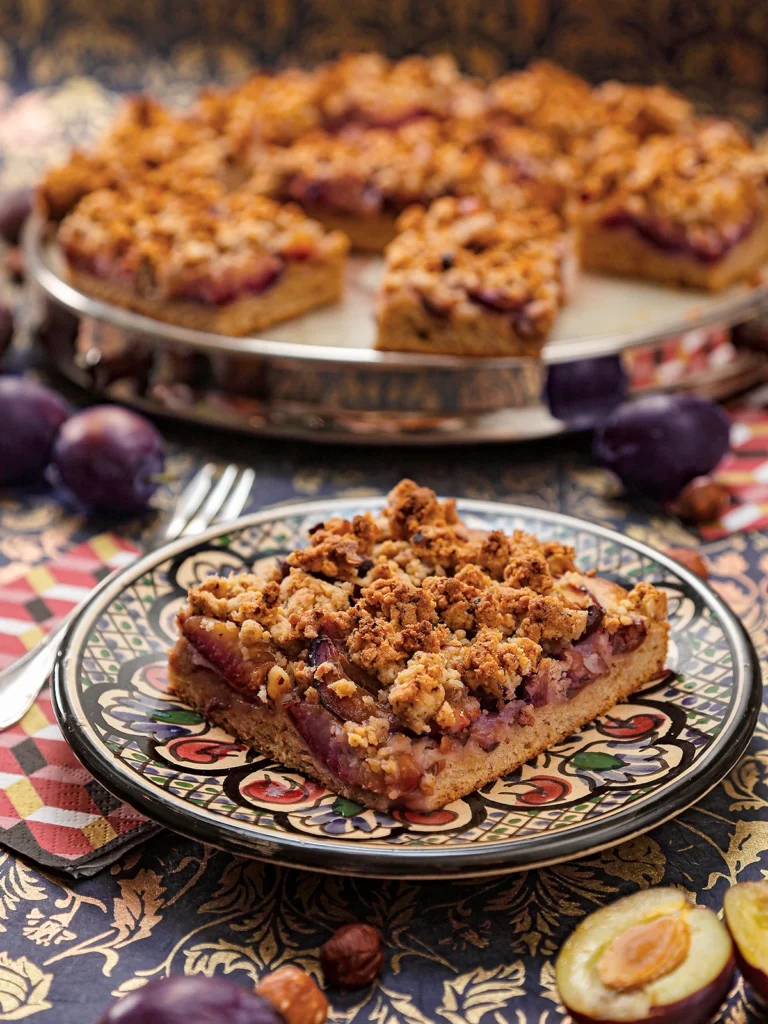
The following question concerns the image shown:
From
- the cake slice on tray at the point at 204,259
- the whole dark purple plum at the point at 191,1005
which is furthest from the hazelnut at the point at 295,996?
the cake slice on tray at the point at 204,259

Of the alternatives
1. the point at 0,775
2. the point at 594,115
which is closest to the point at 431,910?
the point at 0,775

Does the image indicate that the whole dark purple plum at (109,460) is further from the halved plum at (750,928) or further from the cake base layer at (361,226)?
the halved plum at (750,928)

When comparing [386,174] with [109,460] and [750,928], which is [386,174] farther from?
[750,928]

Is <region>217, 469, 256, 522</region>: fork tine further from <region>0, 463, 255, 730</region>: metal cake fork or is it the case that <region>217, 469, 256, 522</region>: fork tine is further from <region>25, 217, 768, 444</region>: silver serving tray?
<region>25, 217, 768, 444</region>: silver serving tray

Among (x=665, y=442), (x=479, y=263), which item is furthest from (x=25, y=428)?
(x=665, y=442)

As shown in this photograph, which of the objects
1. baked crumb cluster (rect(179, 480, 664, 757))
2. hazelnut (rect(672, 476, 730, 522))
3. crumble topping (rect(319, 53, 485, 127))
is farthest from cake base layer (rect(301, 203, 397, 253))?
baked crumb cluster (rect(179, 480, 664, 757))

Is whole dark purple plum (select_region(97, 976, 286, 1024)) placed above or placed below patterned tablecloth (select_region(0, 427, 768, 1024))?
above
